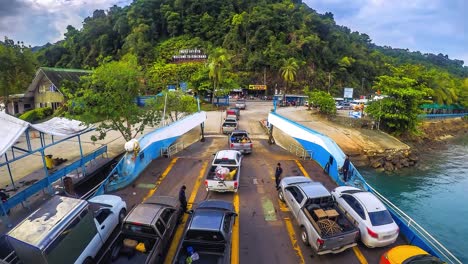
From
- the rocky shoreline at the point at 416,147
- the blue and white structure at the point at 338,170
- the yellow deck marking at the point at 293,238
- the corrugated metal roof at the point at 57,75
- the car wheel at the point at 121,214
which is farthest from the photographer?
→ the corrugated metal roof at the point at 57,75

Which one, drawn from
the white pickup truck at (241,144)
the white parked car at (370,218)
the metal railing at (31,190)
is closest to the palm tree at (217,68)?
the white pickup truck at (241,144)

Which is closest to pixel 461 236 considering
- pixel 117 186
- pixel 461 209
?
pixel 461 209

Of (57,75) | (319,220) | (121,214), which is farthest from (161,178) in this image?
(57,75)

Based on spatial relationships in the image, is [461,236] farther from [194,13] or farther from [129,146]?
[194,13]

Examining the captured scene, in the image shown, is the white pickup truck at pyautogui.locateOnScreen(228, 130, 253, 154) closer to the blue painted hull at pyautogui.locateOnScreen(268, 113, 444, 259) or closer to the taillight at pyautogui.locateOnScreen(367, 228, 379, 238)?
the blue painted hull at pyautogui.locateOnScreen(268, 113, 444, 259)

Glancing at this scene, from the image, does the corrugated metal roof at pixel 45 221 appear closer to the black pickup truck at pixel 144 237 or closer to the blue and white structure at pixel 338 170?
the black pickup truck at pixel 144 237

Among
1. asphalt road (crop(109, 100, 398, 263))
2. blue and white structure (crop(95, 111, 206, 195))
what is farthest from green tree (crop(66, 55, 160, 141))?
asphalt road (crop(109, 100, 398, 263))

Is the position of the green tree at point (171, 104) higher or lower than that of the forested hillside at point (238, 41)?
lower

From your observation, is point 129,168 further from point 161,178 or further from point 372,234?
point 372,234
